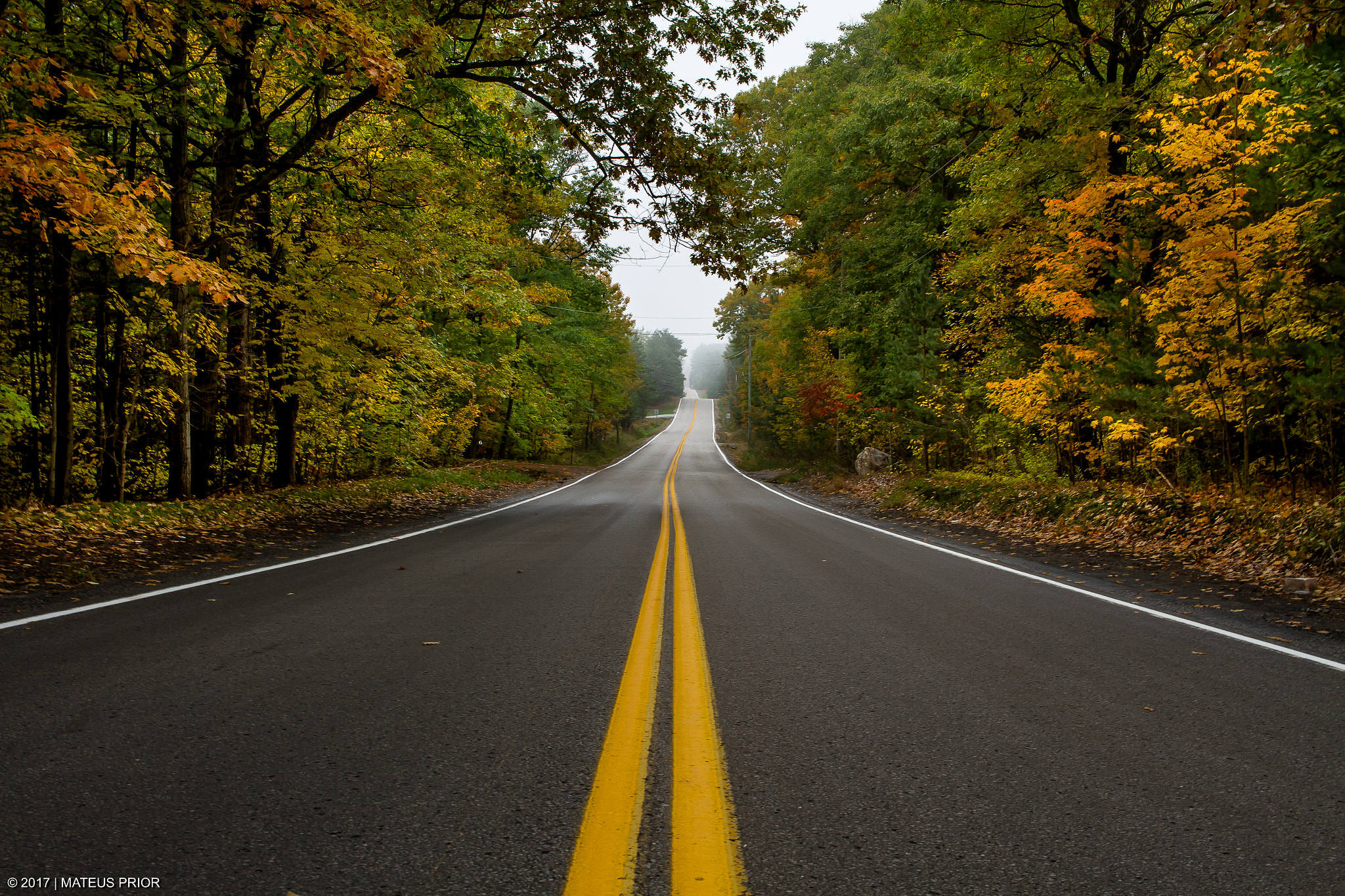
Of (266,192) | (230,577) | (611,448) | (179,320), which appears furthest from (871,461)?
(611,448)

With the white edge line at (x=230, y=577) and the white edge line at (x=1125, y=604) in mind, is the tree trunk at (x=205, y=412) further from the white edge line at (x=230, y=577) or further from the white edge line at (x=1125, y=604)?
the white edge line at (x=1125, y=604)

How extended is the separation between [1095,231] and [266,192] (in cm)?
1454

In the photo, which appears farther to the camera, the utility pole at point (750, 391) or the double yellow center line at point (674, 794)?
the utility pole at point (750, 391)

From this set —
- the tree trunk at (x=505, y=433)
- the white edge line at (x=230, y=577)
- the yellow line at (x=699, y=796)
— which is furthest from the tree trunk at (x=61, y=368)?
the tree trunk at (x=505, y=433)

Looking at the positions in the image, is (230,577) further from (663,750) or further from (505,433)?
(505,433)

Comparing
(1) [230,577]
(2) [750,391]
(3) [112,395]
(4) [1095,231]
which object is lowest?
(1) [230,577]

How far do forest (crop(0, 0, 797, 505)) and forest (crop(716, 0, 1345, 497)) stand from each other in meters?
2.48

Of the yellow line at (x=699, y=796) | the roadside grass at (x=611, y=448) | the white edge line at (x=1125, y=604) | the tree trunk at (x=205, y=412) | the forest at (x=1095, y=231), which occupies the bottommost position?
the roadside grass at (x=611, y=448)

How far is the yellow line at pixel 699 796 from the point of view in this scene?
1706 millimetres

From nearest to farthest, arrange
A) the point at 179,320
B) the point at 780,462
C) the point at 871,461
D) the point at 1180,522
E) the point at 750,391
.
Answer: the point at 1180,522
the point at 179,320
the point at 871,461
the point at 780,462
the point at 750,391

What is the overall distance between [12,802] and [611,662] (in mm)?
2335

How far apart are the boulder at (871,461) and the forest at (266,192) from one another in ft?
47.5

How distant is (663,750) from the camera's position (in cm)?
248

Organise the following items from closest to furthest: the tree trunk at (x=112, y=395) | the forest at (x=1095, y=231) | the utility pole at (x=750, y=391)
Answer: the forest at (x=1095, y=231) < the tree trunk at (x=112, y=395) < the utility pole at (x=750, y=391)
